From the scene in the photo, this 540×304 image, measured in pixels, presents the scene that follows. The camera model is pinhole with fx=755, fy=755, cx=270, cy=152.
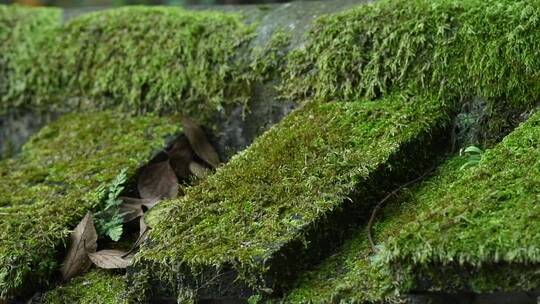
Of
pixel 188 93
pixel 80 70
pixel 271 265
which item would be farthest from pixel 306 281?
pixel 80 70

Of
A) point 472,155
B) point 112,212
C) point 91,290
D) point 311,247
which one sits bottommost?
point 91,290

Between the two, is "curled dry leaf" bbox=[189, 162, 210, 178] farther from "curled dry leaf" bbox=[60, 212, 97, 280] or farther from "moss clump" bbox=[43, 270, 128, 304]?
"moss clump" bbox=[43, 270, 128, 304]

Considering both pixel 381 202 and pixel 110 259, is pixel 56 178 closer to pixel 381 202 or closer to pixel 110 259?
pixel 110 259

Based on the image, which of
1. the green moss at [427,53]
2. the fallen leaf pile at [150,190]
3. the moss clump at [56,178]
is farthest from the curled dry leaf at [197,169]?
the green moss at [427,53]

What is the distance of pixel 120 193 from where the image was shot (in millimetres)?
2891

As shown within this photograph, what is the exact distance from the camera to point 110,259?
8.32ft

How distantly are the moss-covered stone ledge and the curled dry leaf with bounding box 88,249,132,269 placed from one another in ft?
0.54

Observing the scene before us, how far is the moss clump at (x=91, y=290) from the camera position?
2.41 m

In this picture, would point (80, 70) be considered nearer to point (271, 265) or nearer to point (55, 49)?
point (55, 49)

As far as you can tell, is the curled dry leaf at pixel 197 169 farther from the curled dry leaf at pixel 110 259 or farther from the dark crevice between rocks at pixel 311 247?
the dark crevice between rocks at pixel 311 247

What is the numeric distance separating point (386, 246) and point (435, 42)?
1.14 meters

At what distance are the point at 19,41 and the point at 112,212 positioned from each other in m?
1.78

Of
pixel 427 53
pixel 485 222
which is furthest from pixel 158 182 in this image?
pixel 485 222

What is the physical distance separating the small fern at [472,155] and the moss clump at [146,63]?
3.60 feet
